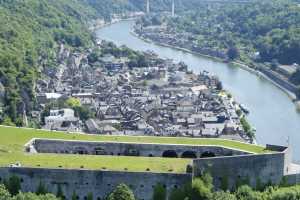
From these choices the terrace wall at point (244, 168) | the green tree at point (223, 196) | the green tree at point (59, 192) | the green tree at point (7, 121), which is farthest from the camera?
the green tree at point (7, 121)

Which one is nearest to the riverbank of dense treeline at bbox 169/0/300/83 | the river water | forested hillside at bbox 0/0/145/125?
the river water

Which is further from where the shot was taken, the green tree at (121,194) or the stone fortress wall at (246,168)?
the stone fortress wall at (246,168)

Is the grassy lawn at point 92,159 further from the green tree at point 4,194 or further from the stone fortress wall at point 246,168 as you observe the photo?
the green tree at point 4,194

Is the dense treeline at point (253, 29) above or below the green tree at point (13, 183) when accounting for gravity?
above

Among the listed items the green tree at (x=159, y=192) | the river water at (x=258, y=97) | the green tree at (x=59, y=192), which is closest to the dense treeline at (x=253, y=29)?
the river water at (x=258, y=97)

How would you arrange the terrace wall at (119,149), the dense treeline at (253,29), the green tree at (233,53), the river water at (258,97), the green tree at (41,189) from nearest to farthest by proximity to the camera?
the green tree at (41,189) → the terrace wall at (119,149) → the river water at (258,97) → the dense treeline at (253,29) → the green tree at (233,53)

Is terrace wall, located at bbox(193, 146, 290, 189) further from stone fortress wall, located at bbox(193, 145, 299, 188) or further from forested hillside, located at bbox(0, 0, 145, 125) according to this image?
forested hillside, located at bbox(0, 0, 145, 125)

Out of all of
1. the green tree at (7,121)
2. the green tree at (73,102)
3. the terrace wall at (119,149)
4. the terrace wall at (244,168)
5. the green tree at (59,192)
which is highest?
the green tree at (73,102)

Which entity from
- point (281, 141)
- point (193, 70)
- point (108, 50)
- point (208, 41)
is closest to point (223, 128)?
point (281, 141)
